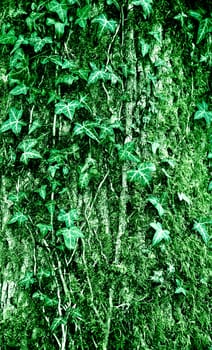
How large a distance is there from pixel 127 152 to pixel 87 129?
0.26m

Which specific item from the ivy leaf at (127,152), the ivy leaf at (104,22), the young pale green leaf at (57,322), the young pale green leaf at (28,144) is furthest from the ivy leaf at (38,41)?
the young pale green leaf at (57,322)

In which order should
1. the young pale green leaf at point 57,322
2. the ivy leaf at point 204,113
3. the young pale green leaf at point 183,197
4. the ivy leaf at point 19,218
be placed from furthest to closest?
1. the ivy leaf at point 204,113
2. the young pale green leaf at point 183,197
3. the ivy leaf at point 19,218
4. the young pale green leaf at point 57,322

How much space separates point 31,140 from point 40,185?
26 centimetres

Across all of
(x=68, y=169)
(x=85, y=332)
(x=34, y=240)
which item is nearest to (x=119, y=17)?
(x=68, y=169)

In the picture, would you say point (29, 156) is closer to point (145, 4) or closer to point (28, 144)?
Result: point (28, 144)

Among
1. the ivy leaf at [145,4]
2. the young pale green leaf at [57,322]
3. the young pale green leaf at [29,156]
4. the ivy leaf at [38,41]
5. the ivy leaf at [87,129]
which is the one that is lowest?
the young pale green leaf at [57,322]

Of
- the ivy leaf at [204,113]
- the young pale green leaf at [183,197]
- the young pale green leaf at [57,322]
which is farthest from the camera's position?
the ivy leaf at [204,113]

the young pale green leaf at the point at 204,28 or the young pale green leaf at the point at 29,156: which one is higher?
the young pale green leaf at the point at 204,28

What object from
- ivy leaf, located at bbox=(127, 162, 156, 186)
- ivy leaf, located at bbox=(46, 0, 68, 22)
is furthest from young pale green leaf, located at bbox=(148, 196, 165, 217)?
ivy leaf, located at bbox=(46, 0, 68, 22)

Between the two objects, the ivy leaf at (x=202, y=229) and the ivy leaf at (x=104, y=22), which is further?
the ivy leaf at (x=202, y=229)

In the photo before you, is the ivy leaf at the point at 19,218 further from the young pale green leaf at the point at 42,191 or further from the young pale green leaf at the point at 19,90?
the young pale green leaf at the point at 19,90

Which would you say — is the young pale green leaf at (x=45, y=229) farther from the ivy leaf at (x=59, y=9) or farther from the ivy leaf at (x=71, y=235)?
the ivy leaf at (x=59, y=9)

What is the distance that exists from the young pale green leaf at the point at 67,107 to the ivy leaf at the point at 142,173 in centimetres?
47

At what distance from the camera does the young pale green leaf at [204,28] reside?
260 centimetres
